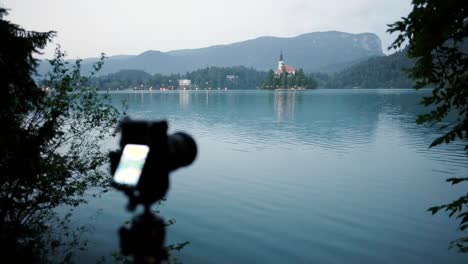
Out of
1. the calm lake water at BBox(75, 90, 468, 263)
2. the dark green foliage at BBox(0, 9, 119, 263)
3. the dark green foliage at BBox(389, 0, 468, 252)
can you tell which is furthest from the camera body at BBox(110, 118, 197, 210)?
the calm lake water at BBox(75, 90, 468, 263)

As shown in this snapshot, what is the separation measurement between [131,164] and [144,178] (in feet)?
0.40

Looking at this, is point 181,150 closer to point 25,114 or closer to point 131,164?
point 131,164

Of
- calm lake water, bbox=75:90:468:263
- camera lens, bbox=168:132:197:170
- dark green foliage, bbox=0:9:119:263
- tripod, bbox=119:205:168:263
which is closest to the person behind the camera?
tripod, bbox=119:205:168:263

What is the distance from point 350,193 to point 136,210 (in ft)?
81.9

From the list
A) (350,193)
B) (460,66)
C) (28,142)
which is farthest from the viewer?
(350,193)

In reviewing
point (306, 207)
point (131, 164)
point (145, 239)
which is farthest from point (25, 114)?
point (306, 207)

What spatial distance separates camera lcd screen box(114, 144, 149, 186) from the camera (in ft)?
7.05

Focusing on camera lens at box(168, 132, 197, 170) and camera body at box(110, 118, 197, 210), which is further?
camera lens at box(168, 132, 197, 170)

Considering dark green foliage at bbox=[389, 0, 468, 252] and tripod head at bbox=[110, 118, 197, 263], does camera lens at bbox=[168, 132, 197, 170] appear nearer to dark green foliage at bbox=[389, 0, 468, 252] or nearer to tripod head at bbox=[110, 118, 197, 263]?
tripod head at bbox=[110, 118, 197, 263]

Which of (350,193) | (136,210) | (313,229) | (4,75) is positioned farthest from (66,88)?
(350,193)

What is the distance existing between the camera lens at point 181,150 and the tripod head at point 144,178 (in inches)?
0.6

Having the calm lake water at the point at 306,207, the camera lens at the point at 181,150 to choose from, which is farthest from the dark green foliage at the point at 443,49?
the calm lake water at the point at 306,207

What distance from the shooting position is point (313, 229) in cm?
1911

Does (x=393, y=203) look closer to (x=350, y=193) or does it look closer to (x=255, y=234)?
(x=350, y=193)
